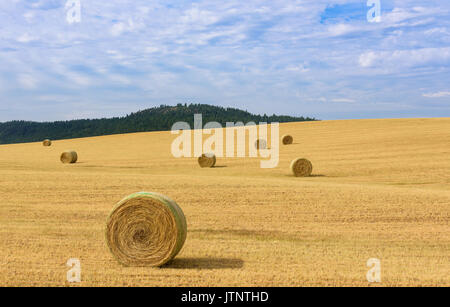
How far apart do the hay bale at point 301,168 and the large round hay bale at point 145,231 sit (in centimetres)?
1617

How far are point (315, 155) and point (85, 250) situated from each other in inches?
1032

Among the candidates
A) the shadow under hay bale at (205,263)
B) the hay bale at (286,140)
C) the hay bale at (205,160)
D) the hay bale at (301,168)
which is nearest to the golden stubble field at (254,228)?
the shadow under hay bale at (205,263)

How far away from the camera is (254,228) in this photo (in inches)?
505

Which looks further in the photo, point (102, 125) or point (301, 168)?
point (102, 125)

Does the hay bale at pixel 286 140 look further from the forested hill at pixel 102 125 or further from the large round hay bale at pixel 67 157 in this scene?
the forested hill at pixel 102 125

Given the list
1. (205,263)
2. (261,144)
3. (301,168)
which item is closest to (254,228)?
(205,263)

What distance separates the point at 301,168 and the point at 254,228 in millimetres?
12700

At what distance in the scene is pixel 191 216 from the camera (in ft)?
46.4

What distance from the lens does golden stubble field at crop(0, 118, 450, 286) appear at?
27.2 feet

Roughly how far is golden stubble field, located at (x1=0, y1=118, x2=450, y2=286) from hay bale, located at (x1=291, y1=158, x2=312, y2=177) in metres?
0.56

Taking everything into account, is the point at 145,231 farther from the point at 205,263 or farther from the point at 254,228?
the point at 254,228
